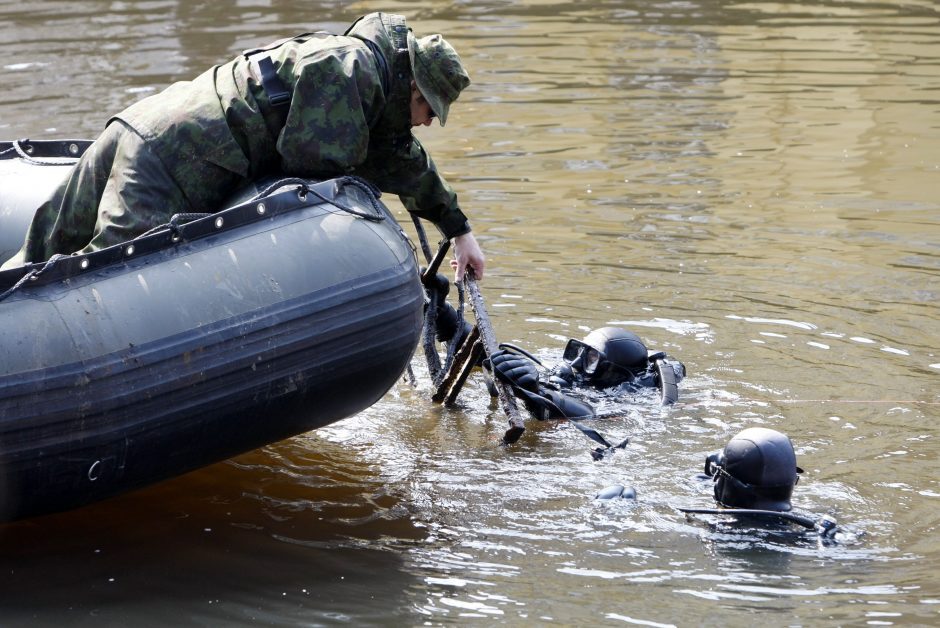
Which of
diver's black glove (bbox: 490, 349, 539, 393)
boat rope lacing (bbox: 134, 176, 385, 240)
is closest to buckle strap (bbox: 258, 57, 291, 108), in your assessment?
boat rope lacing (bbox: 134, 176, 385, 240)

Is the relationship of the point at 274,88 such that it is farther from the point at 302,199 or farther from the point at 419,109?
the point at 419,109

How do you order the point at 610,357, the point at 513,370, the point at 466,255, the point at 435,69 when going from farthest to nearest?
1. the point at 610,357
2. the point at 466,255
3. the point at 513,370
4. the point at 435,69

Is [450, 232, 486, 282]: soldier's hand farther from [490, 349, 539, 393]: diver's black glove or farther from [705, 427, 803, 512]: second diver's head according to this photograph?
[705, 427, 803, 512]: second diver's head

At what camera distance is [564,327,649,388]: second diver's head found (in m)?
6.20

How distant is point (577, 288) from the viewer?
761 centimetres

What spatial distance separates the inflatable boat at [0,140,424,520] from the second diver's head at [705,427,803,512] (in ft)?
4.16

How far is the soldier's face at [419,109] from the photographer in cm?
532

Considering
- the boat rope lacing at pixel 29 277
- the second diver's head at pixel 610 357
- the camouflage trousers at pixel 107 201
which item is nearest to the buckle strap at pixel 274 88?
the camouflage trousers at pixel 107 201

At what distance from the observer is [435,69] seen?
5.23m

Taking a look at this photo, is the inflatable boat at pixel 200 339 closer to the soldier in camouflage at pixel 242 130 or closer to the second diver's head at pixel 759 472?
the soldier in camouflage at pixel 242 130

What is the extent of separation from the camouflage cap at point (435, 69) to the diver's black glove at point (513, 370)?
3.48ft

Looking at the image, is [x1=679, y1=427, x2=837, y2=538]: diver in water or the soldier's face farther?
the soldier's face

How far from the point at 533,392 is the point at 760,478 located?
1.19m

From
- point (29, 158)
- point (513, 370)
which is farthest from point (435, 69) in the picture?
point (29, 158)
